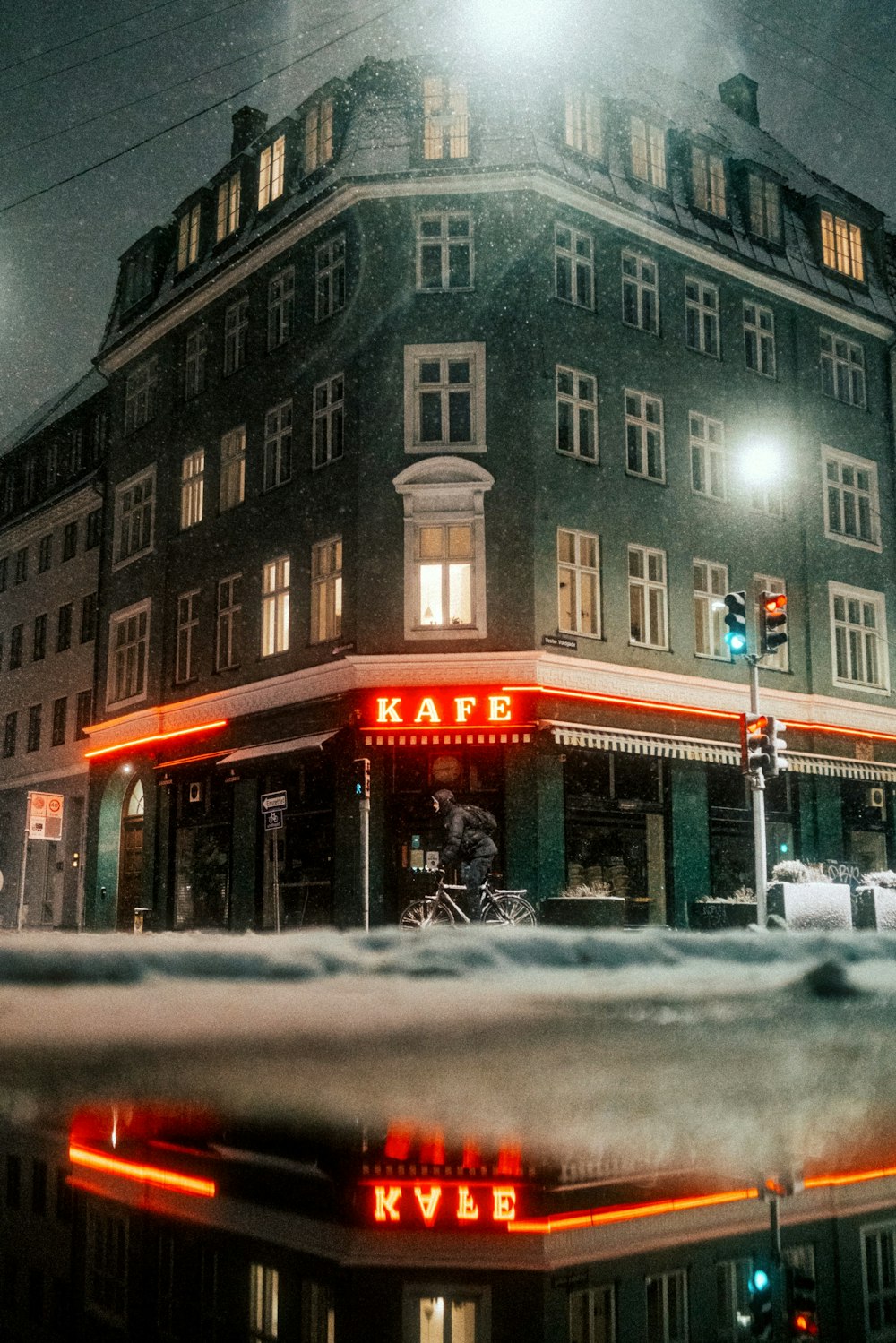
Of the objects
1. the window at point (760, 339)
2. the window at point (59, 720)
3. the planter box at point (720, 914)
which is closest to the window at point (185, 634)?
the window at point (59, 720)

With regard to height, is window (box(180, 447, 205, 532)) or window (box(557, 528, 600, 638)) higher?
window (box(180, 447, 205, 532))

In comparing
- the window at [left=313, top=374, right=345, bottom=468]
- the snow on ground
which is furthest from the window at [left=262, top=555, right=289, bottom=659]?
the snow on ground

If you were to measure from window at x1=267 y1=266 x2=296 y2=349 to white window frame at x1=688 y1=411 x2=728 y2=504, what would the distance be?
892cm

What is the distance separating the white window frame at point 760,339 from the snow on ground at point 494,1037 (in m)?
19.2

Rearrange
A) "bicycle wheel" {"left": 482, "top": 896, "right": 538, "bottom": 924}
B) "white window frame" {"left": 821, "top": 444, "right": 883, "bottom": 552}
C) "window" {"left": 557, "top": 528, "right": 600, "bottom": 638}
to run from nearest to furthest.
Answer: "bicycle wheel" {"left": 482, "top": 896, "right": 538, "bottom": 924} < "window" {"left": 557, "top": 528, "right": 600, "bottom": 638} < "white window frame" {"left": 821, "top": 444, "right": 883, "bottom": 552}

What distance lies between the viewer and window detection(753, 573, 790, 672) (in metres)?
28.4

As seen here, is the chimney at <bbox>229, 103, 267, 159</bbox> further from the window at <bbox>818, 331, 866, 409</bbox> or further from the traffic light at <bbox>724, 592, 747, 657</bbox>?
the traffic light at <bbox>724, 592, 747, 657</bbox>

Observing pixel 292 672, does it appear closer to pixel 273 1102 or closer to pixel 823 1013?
pixel 823 1013

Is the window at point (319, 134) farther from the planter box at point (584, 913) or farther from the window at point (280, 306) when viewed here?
the planter box at point (584, 913)

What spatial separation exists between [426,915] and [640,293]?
14111mm

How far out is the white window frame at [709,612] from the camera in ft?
90.2

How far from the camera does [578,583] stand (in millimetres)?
25469

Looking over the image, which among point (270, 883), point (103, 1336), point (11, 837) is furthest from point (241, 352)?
point (103, 1336)

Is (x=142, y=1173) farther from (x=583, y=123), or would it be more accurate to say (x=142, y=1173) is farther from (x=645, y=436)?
(x=583, y=123)
